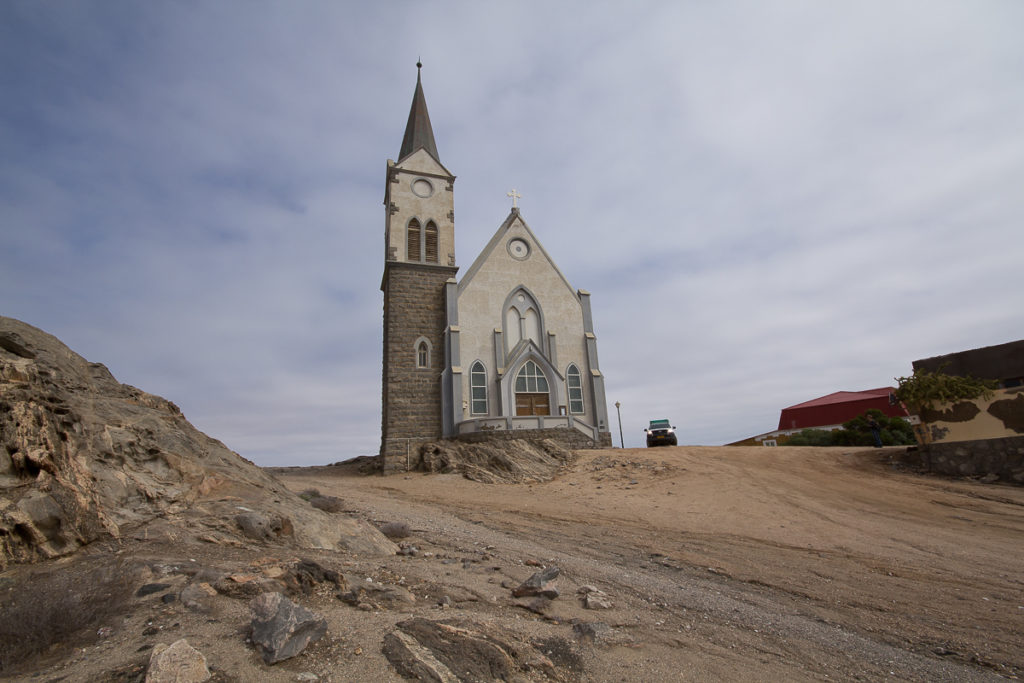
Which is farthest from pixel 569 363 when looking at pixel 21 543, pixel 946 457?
pixel 21 543

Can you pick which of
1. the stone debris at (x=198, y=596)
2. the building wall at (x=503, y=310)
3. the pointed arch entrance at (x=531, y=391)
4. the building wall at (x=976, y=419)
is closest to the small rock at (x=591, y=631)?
the stone debris at (x=198, y=596)

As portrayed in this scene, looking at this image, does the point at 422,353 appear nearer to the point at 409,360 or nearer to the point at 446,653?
the point at 409,360

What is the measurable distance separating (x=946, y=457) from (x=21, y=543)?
1901 cm

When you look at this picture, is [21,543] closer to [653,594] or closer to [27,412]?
[27,412]

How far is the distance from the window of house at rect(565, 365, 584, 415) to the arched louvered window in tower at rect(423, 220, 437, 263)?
8.61 meters

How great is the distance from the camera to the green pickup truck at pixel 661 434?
2553 centimetres

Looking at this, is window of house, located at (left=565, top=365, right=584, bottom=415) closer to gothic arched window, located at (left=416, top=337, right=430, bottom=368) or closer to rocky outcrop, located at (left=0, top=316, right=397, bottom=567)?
gothic arched window, located at (left=416, top=337, right=430, bottom=368)

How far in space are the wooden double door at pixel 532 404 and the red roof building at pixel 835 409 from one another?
21.8 metres

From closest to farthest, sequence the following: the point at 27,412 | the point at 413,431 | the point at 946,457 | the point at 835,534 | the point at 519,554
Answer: the point at 27,412, the point at 519,554, the point at 835,534, the point at 946,457, the point at 413,431

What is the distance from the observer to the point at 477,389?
23484 mm

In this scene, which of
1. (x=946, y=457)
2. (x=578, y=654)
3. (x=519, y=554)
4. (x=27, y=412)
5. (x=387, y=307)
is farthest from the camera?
(x=387, y=307)

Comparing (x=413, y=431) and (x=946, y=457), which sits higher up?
(x=413, y=431)

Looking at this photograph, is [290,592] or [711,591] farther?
[711,591]

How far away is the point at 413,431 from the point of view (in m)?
22.4
